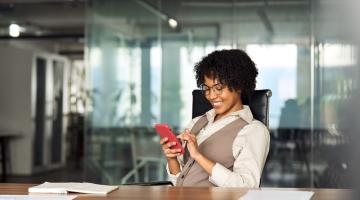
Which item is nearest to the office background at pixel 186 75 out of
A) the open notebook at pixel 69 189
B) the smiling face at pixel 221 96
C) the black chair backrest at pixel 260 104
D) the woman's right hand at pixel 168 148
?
the black chair backrest at pixel 260 104

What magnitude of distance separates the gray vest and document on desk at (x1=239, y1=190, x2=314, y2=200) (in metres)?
Result: 0.44

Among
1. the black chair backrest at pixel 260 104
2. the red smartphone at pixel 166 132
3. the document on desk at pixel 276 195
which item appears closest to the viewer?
the document on desk at pixel 276 195

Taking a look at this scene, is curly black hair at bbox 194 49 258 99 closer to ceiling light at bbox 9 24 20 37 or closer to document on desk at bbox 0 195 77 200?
document on desk at bbox 0 195 77 200

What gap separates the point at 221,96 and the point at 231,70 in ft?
0.35

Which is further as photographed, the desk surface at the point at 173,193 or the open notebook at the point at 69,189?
the open notebook at the point at 69,189

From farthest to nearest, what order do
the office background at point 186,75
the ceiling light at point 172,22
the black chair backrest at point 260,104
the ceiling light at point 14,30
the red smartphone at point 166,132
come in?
the ceiling light at point 14,30, the ceiling light at point 172,22, the office background at point 186,75, the black chair backrest at point 260,104, the red smartphone at point 166,132

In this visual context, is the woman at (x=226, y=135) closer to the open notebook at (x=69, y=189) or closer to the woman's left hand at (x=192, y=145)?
the woman's left hand at (x=192, y=145)

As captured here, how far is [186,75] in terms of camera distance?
6004 millimetres

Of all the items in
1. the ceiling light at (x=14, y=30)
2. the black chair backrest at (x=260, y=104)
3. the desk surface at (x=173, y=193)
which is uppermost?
the ceiling light at (x=14, y=30)

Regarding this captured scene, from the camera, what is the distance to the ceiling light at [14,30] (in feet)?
31.4

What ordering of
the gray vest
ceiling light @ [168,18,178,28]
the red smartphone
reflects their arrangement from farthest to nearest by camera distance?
ceiling light @ [168,18,178,28] < the gray vest < the red smartphone

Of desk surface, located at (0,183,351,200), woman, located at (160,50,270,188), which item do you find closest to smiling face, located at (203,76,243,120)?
woman, located at (160,50,270,188)

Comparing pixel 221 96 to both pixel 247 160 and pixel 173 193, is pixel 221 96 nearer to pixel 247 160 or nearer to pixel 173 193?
pixel 247 160

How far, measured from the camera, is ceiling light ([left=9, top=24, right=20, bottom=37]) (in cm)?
956
